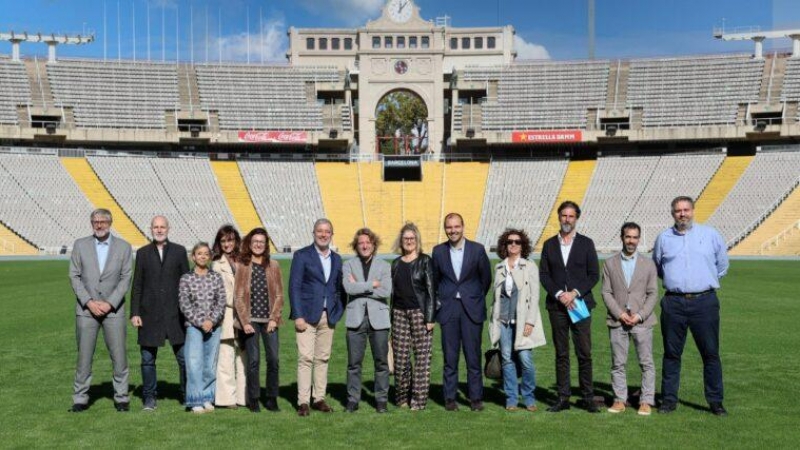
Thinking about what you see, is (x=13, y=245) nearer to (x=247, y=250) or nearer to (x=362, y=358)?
(x=247, y=250)

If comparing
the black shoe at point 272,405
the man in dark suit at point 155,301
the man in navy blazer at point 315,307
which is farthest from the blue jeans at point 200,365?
the man in navy blazer at point 315,307

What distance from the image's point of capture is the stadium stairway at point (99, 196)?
4516 centimetres

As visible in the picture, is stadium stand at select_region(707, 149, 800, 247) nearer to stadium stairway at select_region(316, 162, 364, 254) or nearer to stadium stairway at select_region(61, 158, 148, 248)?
stadium stairway at select_region(316, 162, 364, 254)

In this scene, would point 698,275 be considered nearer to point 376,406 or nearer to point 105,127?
point 376,406

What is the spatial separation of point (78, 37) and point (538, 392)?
61.0 meters

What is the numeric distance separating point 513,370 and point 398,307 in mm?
1473

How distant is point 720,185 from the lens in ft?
158

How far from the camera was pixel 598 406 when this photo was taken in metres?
8.79

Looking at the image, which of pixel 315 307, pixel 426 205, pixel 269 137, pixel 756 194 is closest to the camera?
pixel 315 307

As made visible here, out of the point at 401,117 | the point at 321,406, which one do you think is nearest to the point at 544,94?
the point at 401,117

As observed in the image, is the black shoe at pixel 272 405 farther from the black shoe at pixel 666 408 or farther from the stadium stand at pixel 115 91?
the stadium stand at pixel 115 91

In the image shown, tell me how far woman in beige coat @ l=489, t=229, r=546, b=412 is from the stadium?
28.3 m

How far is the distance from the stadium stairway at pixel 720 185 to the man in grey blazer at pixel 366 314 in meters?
39.9

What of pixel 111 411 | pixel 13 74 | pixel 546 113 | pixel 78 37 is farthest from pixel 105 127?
pixel 111 411
